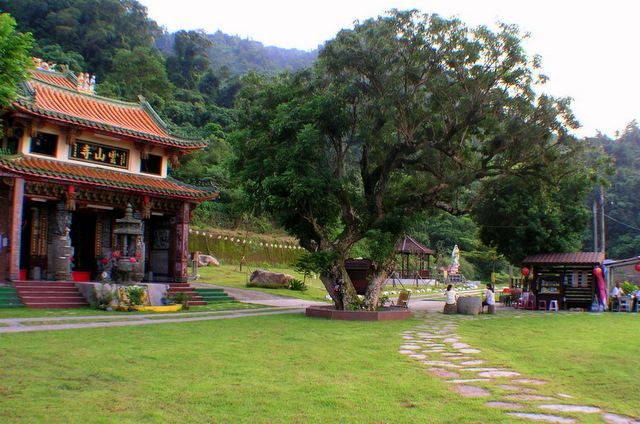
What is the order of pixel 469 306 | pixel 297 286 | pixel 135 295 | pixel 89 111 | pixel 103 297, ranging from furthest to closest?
pixel 297 286, pixel 89 111, pixel 469 306, pixel 135 295, pixel 103 297

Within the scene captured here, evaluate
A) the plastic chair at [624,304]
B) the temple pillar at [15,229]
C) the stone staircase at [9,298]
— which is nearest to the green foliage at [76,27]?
the temple pillar at [15,229]

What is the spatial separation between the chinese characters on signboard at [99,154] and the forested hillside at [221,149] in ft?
15.4

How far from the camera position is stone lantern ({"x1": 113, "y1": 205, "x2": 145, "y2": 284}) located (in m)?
17.5

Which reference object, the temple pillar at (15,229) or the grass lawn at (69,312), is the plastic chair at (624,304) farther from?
the temple pillar at (15,229)

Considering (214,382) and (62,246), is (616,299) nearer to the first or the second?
(214,382)

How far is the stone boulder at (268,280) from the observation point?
2686 cm

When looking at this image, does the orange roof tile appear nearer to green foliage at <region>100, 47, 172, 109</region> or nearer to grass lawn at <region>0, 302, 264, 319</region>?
grass lawn at <region>0, 302, 264, 319</region>

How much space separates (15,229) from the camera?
17047 mm

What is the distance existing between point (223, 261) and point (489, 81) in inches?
953

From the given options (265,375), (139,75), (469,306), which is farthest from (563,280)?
(139,75)

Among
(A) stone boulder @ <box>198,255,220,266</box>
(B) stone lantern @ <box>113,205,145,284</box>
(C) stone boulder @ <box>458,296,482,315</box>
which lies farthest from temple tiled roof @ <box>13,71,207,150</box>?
(C) stone boulder @ <box>458,296,482,315</box>

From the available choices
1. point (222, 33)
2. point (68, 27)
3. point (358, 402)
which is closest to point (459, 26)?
point (358, 402)

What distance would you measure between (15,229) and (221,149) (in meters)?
32.4

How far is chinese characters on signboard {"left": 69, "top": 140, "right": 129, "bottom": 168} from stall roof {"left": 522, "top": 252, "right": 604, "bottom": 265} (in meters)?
16.7
